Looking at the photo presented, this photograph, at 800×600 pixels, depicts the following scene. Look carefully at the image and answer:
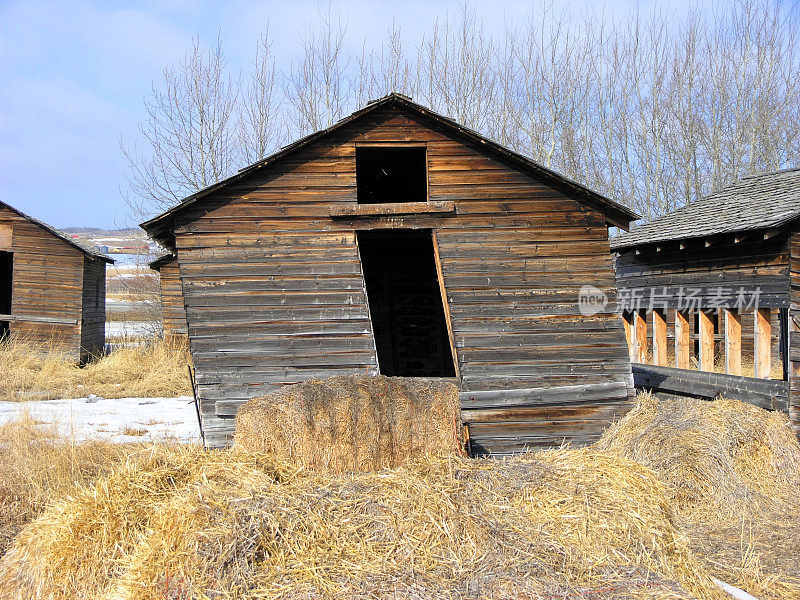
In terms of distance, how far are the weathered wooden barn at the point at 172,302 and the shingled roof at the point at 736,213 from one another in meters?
13.0

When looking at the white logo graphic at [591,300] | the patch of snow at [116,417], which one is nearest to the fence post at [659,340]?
the white logo graphic at [591,300]

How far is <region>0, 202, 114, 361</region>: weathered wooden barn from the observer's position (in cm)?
1803

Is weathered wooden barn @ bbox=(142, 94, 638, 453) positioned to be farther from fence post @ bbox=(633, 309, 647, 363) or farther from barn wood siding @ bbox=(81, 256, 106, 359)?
barn wood siding @ bbox=(81, 256, 106, 359)

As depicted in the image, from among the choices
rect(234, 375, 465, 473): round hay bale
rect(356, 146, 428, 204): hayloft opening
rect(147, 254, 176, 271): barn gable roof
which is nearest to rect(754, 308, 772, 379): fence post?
rect(356, 146, 428, 204): hayloft opening

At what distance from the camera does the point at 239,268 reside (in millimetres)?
8812

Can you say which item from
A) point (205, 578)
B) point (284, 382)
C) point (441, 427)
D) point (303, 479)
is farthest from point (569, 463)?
point (284, 382)

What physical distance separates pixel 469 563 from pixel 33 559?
3.35m

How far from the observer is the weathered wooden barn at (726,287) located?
9.80 metres

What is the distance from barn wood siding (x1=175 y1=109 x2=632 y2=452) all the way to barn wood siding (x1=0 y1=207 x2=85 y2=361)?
11772 mm

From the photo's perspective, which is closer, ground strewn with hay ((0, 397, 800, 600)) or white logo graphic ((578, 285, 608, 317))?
ground strewn with hay ((0, 397, 800, 600))

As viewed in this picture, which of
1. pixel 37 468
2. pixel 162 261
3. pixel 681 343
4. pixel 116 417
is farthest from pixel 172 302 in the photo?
pixel 681 343

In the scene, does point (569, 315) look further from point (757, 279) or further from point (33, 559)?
point (33, 559)

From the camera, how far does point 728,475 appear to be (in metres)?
7.54

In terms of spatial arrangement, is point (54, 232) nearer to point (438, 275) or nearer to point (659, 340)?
point (438, 275)
